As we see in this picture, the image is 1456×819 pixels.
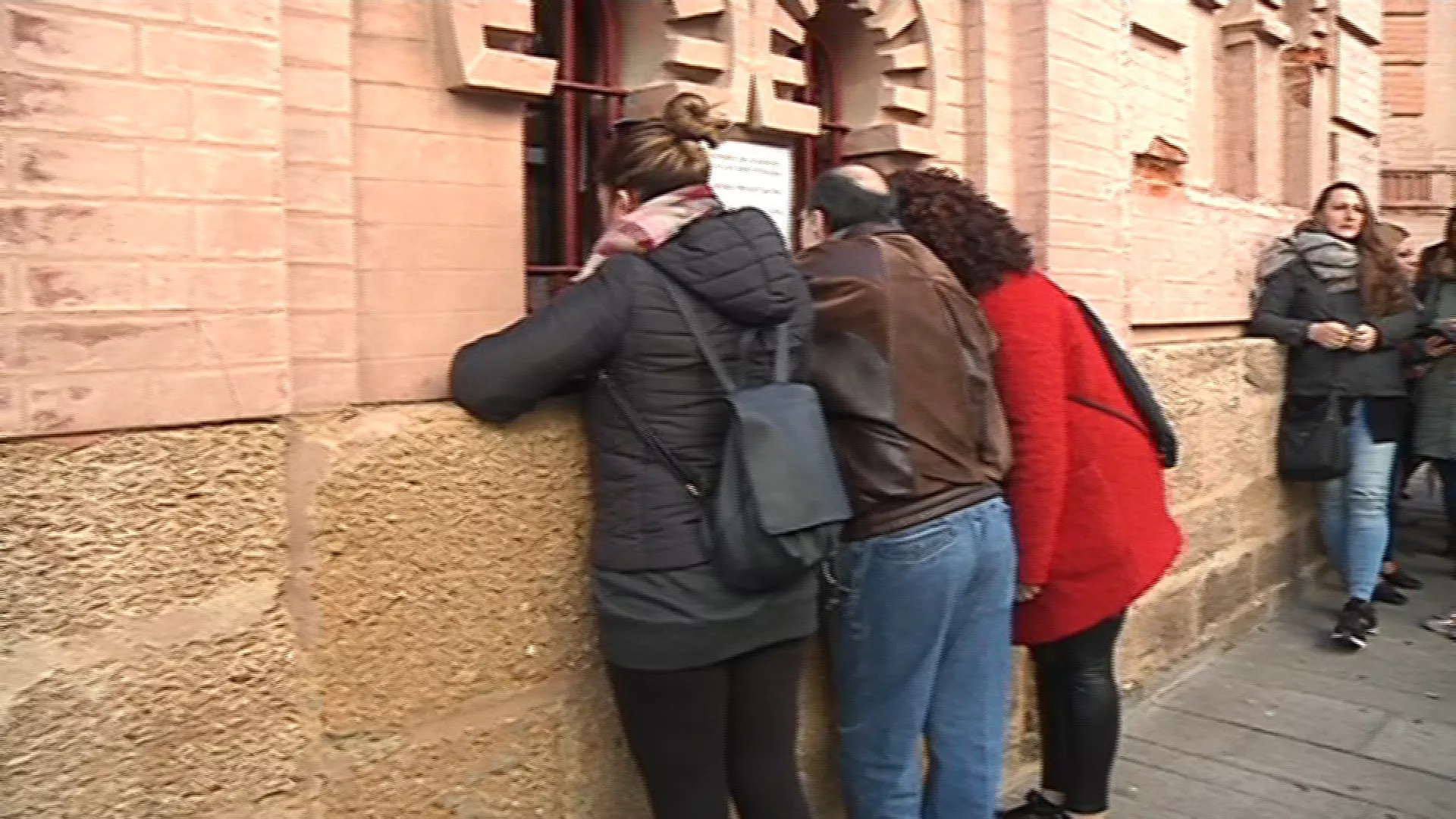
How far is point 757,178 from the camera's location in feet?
10.9

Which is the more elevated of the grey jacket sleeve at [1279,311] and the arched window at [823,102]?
the arched window at [823,102]

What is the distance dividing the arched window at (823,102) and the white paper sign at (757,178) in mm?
211

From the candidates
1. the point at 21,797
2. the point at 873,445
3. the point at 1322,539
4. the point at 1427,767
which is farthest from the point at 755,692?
the point at 1322,539

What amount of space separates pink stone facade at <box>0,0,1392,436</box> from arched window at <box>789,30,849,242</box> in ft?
0.11

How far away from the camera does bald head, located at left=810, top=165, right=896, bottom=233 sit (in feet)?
9.16

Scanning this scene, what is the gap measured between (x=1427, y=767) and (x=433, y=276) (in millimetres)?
3512

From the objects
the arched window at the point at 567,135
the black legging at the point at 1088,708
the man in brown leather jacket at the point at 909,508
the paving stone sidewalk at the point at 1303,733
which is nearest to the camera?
the man in brown leather jacket at the point at 909,508

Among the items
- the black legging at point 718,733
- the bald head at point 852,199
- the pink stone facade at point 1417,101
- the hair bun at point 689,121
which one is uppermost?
the pink stone facade at point 1417,101

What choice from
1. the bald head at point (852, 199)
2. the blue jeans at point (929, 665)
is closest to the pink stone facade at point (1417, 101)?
the blue jeans at point (929, 665)

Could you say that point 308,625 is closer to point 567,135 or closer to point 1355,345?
point 567,135

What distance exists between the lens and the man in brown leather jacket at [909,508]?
8.86 feet

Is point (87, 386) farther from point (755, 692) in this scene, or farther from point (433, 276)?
point (755, 692)

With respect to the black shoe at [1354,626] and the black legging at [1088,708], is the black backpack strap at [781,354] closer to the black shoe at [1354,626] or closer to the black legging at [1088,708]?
the black legging at [1088,708]

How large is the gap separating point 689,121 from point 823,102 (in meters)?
1.39
